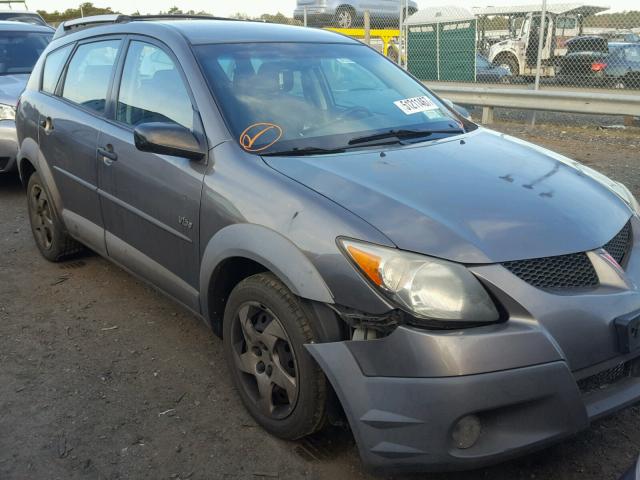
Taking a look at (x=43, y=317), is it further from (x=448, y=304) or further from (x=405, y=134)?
(x=448, y=304)

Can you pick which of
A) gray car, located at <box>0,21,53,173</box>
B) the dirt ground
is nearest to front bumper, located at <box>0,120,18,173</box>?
gray car, located at <box>0,21,53,173</box>

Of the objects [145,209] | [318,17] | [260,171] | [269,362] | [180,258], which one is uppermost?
[318,17]

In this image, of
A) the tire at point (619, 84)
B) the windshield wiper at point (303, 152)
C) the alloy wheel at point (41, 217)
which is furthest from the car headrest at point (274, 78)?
the tire at point (619, 84)

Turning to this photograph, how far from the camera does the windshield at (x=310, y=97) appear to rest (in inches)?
114

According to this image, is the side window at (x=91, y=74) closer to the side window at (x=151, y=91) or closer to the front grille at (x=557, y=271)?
the side window at (x=151, y=91)

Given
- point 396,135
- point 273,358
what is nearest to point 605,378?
point 273,358

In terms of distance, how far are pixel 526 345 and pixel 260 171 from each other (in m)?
1.26

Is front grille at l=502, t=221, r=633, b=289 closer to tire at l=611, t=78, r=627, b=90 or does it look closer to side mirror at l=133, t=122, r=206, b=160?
side mirror at l=133, t=122, r=206, b=160

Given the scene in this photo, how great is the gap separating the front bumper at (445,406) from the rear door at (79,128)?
92.0 inches

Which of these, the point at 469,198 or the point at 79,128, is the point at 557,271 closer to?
the point at 469,198

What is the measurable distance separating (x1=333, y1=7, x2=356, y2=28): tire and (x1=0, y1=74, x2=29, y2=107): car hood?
10.3 metres

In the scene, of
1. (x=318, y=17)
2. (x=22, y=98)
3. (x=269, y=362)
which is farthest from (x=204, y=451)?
(x=318, y=17)

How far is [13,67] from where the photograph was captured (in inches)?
311

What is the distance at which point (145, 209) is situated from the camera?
3219 millimetres
